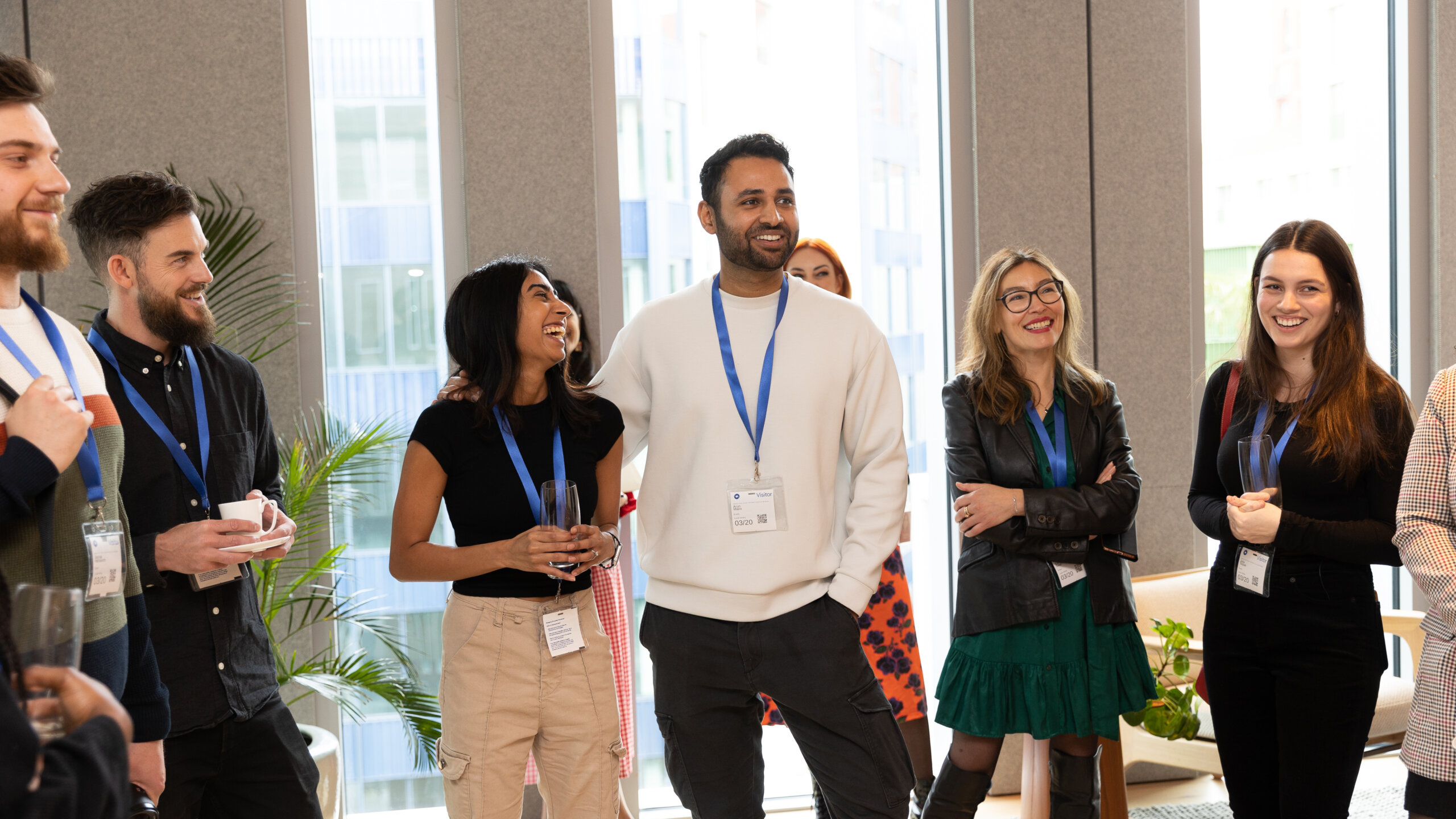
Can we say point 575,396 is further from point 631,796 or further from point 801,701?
point 631,796

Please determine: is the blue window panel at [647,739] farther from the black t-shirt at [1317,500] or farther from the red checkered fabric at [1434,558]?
the red checkered fabric at [1434,558]

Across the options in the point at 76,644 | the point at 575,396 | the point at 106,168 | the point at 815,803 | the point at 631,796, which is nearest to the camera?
the point at 76,644

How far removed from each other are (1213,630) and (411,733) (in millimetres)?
2539

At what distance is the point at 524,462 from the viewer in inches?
88.3

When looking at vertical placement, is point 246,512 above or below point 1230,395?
below

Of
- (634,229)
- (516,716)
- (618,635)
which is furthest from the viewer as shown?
(634,229)

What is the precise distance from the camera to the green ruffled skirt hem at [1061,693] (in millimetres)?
2660

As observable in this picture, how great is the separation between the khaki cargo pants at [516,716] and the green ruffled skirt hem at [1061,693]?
103cm

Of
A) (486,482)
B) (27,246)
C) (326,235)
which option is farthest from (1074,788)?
(326,235)

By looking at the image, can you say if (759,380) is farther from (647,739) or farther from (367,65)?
(367,65)

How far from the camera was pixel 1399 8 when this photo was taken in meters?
4.53

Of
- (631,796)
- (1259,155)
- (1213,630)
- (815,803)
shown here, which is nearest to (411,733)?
(631,796)

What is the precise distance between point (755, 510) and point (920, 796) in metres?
1.48

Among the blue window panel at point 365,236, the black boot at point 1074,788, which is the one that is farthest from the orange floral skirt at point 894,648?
the blue window panel at point 365,236
